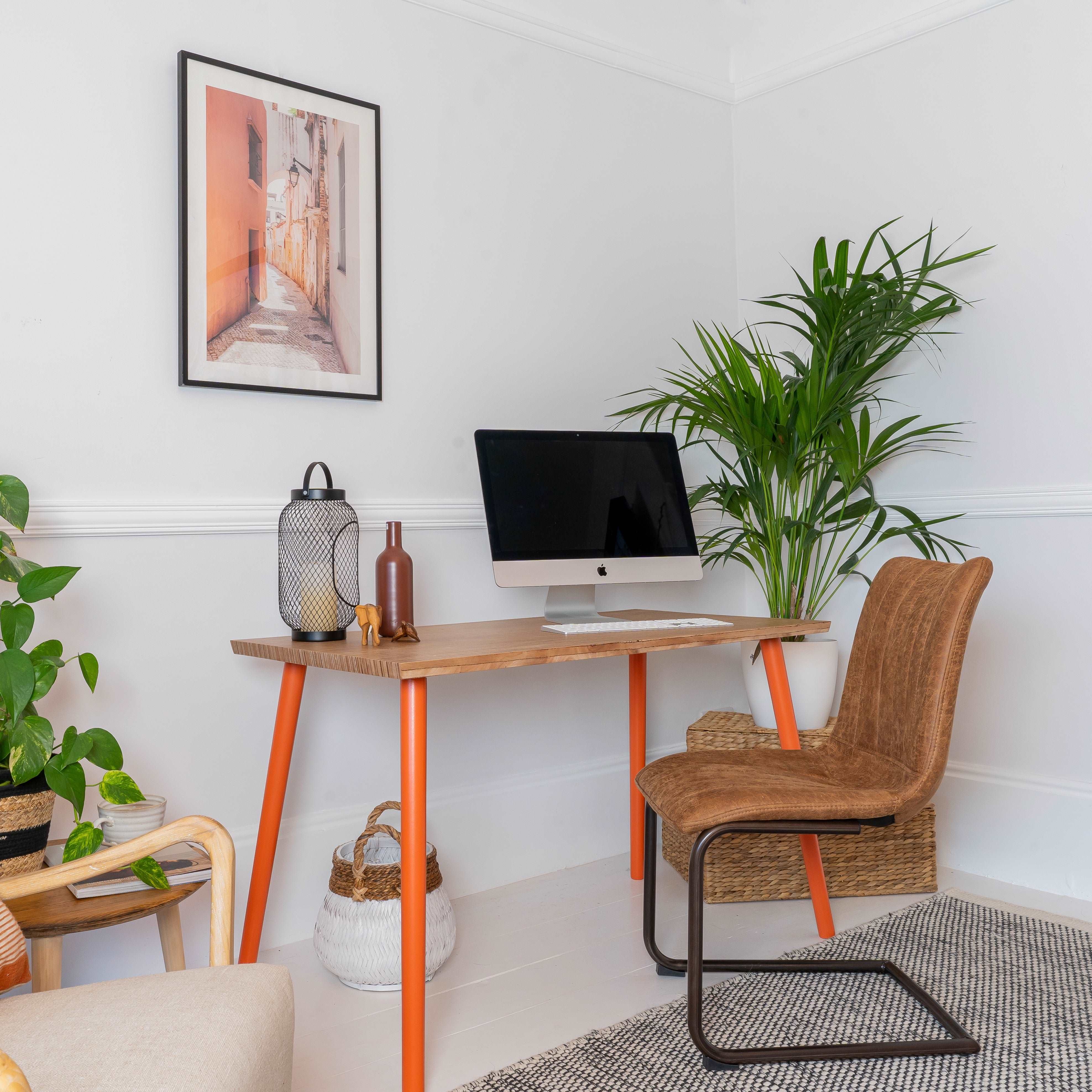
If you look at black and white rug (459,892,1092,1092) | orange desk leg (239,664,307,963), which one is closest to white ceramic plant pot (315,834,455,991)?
orange desk leg (239,664,307,963)

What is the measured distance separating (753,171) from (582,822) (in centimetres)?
213

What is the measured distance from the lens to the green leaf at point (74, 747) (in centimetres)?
168

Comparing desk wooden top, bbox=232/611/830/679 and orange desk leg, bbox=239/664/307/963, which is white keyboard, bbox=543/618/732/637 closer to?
desk wooden top, bbox=232/611/830/679

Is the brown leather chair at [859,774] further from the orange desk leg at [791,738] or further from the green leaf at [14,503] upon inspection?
the green leaf at [14,503]

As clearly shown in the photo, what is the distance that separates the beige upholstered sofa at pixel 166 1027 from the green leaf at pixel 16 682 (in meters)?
0.33

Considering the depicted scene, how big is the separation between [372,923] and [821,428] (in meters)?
1.62

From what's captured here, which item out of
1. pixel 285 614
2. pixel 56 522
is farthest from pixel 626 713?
pixel 56 522

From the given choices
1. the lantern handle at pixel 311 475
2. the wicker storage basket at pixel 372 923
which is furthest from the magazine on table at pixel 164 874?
the lantern handle at pixel 311 475

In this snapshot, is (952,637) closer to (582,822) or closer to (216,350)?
(582,822)

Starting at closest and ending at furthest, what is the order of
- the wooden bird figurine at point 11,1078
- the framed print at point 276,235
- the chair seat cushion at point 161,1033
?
the wooden bird figurine at point 11,1078 < the chair seat cushion at point 161,1033 < the framed print at point 276,235

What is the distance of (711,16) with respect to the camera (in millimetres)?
3357

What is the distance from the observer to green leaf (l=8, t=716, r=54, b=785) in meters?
1.63

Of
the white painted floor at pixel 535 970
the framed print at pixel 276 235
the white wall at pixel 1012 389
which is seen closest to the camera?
the white painted floor at pixel 535 970

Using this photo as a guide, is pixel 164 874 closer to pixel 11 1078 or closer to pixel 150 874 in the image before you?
pixel 150 874
